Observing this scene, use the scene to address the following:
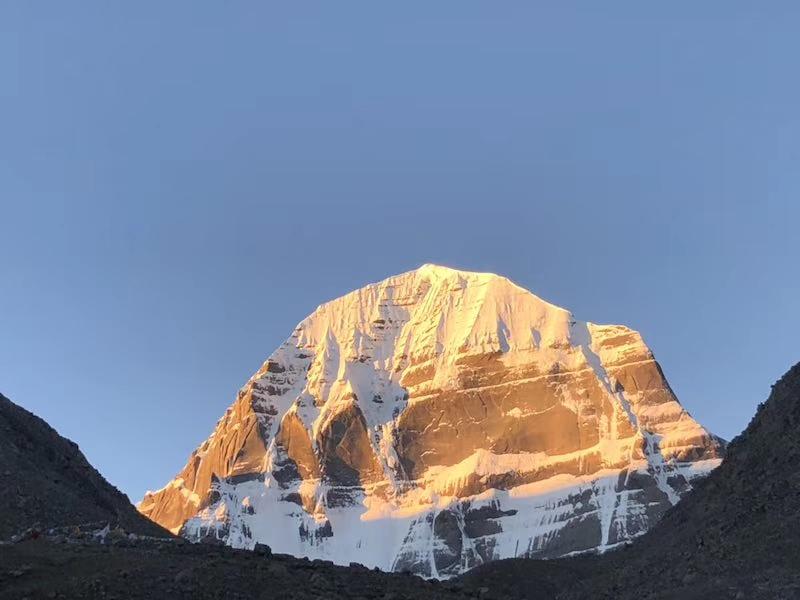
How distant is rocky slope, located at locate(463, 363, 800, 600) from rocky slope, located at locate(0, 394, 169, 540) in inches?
815

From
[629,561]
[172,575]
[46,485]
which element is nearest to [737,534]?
[629,561]

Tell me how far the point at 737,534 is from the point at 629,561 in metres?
14.8

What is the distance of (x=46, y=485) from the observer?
56625mm

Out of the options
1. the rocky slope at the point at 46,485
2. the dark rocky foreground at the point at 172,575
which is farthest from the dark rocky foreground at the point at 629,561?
the rocky slope at the point at 46,485

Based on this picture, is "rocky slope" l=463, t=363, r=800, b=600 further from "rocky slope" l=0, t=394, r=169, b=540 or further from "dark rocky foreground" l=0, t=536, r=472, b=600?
"rocky slope" l=0, t=394, r=169, b=540

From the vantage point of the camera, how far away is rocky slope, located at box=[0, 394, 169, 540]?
170 feet

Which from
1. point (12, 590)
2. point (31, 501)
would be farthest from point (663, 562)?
point (12, 590)

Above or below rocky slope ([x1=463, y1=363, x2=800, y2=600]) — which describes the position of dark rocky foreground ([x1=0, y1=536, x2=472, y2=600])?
below

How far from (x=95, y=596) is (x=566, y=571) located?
65.1 meters

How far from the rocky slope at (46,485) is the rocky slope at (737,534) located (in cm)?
2070

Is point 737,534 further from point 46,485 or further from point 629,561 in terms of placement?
point 46,485

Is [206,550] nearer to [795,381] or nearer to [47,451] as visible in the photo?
[47,451]

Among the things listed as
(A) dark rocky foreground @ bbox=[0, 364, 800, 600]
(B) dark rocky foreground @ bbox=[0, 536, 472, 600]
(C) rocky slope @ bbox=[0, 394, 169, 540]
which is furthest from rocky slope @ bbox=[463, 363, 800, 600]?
(C) rocky slope @ bbox=[0, 394, 169, 540]

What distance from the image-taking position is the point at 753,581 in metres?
47.1
